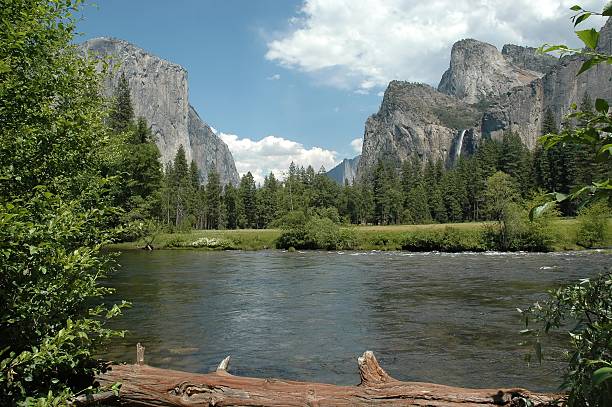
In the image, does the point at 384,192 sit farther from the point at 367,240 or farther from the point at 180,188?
the point at 367,240

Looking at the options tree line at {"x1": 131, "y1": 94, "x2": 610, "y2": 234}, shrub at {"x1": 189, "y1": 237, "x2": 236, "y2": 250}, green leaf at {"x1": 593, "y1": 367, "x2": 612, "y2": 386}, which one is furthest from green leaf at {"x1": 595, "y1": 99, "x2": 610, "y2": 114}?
tree line at {"x1": 131, "y1": 94, "x2": 610, "y2": 234}

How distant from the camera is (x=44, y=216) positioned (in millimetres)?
4973

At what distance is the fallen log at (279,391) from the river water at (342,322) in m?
5.11

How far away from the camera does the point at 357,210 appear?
4870 inches

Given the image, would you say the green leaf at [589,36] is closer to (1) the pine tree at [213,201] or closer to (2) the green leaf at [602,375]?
(2) the green leaf at [602,375]

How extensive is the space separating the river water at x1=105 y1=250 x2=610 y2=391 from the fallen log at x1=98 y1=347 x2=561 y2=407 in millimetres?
5114

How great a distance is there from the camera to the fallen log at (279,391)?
6211 mm

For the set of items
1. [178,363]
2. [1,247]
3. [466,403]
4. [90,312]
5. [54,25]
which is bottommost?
[178,363]

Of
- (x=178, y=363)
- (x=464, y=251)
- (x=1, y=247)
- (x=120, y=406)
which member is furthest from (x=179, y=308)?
(x=464, y=251)

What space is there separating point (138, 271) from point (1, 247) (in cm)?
3251

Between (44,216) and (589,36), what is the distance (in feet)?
16.7

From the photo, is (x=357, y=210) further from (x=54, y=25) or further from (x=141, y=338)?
(x=54, y=25)

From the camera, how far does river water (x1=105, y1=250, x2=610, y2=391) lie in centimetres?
1247

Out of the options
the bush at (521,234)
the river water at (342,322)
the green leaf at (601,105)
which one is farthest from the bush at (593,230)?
the green leaf at (601,105)
